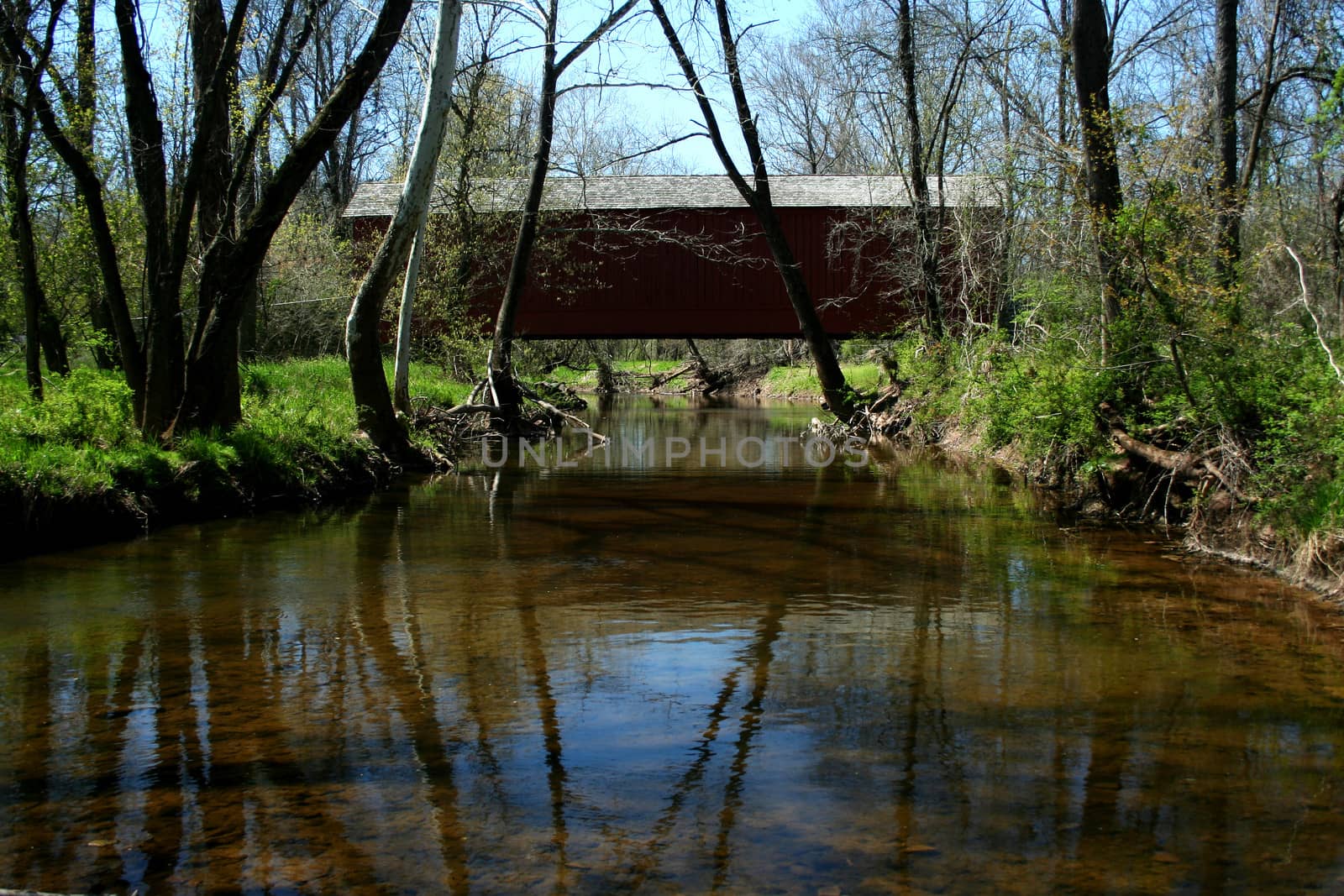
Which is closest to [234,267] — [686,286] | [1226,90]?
[1226,90]

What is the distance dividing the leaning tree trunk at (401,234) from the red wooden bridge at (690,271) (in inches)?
408

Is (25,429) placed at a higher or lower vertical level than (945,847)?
higher

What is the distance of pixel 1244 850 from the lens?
118 inches

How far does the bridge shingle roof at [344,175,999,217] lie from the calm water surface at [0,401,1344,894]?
49.5 ft

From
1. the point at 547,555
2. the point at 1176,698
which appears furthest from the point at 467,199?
the point at 1176,698

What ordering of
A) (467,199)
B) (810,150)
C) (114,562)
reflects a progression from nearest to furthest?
(114,562), (467,199), (810,150)

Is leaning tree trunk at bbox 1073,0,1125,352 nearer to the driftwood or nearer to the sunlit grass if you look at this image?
the driftwood

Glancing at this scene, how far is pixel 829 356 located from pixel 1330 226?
6.99 meters

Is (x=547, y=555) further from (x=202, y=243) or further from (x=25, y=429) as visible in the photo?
(x=202, y=243)

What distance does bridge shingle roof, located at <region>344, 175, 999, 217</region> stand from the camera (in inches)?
854

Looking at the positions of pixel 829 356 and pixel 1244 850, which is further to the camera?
pixel 829 356

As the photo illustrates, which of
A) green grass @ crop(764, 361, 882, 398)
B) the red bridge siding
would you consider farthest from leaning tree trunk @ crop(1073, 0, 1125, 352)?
green grass @ crop(764, 361, 882, 398)

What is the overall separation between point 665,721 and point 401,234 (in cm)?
875

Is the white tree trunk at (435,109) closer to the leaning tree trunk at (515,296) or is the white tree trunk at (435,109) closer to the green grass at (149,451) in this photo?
the green grass at (149,451)
